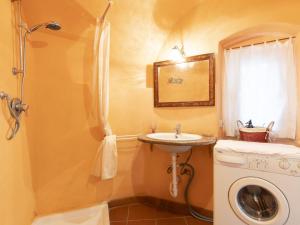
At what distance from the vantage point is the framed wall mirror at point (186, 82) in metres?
1.89

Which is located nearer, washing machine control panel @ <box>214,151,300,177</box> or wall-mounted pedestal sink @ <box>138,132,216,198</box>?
washing machine control panel @ <box>214,151,300,177</box>

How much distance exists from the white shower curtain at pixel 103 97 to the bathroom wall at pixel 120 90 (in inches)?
5.7

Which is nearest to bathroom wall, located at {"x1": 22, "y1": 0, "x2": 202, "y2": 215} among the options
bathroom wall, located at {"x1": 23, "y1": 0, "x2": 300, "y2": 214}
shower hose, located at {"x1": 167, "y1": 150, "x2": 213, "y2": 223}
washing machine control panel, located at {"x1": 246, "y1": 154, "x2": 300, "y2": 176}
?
bathroom wall, located at {"x1": 23, "y1": 0, "x2": 300, "y2": 214}

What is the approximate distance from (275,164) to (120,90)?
1.62 m

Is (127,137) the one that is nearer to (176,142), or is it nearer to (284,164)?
(176,142)

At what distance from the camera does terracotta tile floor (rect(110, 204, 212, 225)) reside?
188cm

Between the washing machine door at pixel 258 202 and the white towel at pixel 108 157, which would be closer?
the washing machine door at pixel 258 202

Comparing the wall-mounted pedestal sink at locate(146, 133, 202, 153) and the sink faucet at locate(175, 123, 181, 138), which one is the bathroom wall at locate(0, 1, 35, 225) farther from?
the sink faucet at locate(175, 123, 181, 138)

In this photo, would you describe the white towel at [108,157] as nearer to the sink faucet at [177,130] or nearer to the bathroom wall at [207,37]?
the bathroom wall at [207,37]

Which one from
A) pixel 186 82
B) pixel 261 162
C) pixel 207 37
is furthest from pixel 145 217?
pixel 207 37

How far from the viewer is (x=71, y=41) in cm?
184

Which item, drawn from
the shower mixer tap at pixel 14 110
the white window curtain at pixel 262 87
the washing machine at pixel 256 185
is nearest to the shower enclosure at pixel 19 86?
the shower mixer tap at pixel 14 110

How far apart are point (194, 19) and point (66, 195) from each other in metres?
2.30

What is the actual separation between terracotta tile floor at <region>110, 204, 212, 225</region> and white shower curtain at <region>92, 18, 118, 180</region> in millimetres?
510
